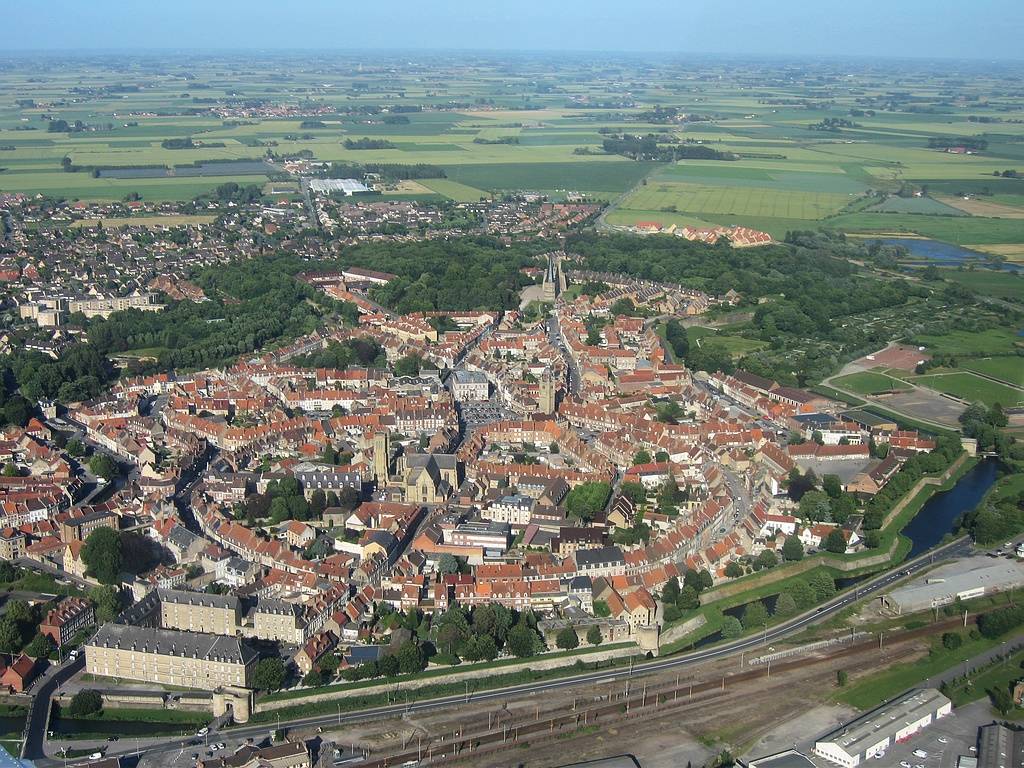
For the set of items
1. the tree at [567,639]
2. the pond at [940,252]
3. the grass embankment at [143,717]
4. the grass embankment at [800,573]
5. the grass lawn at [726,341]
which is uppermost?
the tree at [567,639]

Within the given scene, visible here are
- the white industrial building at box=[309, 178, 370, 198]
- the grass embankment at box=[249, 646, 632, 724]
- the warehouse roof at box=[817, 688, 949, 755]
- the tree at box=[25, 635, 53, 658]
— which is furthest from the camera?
the white industrial building at box=[309, 178, 370, 198]

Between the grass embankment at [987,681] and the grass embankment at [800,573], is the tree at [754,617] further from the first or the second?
the grass embankment at [987,681]

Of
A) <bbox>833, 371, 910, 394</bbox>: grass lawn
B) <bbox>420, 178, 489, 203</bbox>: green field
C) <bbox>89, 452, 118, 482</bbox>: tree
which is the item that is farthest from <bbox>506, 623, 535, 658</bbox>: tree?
<bbox>420, 178, 489, 203</bbox>: green field

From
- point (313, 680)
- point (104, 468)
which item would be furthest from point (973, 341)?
point (313, 680)

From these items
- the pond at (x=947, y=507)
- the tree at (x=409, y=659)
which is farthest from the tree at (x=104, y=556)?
the pond at (x=947, y=507)

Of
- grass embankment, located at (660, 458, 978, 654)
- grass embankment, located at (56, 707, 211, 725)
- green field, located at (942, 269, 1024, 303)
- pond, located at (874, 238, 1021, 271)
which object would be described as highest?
grass embankment, located at (56, 707, 211, 725)

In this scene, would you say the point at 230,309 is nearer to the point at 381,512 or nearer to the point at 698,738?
the point at 381,512

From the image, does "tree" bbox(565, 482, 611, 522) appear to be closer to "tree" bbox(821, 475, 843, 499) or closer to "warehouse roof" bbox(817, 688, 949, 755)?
"tree" bbox(821, 475, 843, 499)

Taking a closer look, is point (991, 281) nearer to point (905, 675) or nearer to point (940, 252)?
point (940, 252)
